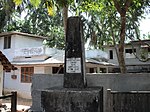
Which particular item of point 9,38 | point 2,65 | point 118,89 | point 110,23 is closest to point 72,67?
point 118,89

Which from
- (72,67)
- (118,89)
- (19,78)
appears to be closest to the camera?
(72,67)

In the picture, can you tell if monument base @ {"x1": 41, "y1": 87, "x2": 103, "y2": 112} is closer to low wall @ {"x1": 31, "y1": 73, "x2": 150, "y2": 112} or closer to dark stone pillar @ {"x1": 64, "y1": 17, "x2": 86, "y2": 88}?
dark stone pillar @ {"x1": 64, "y1": 17, "x2": 86, "y2": 88}

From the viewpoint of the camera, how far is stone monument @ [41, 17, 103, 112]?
554 cm

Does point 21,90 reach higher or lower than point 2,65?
lower

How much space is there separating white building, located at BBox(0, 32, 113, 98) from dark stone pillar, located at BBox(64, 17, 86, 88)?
11.1 m

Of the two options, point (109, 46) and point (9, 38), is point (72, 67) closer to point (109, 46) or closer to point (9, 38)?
point (9, 38)

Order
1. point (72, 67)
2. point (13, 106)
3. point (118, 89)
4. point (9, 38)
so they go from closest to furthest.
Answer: point (72, 67) < point (13, 106) < point (118, 89) < point (9, 38)

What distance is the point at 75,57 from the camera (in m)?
6.35

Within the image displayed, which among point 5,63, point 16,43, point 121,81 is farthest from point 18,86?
point 121,81

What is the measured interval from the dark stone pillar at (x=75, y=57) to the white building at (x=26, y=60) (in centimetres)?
1114

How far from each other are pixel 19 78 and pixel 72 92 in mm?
16130

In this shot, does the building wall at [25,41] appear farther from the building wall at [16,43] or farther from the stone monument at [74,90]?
the stone monument at [74,90]

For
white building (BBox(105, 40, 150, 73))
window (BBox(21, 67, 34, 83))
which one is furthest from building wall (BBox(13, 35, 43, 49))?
white building (BBox(105, 40, 150, 73))

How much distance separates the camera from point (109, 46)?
30734 mm
